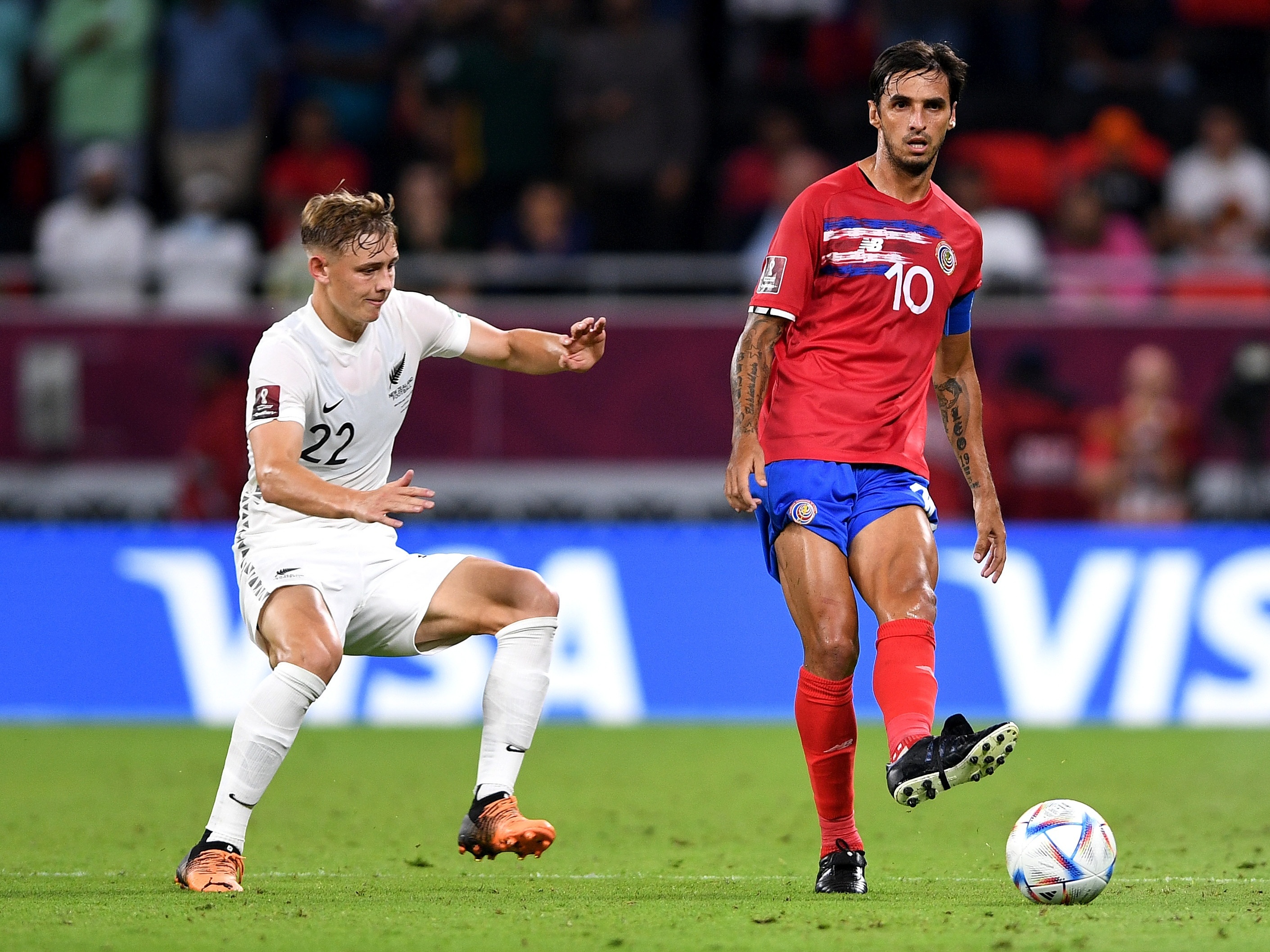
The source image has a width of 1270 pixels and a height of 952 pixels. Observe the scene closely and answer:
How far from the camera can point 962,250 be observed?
6.54m

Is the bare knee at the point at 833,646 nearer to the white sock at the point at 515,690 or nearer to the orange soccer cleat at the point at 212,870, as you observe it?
the white sock at the point at 515,690

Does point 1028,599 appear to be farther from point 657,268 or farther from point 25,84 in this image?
point 25,84

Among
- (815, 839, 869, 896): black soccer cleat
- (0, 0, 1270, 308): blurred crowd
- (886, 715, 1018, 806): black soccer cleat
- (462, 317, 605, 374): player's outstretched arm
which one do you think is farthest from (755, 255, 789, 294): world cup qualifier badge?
(0, 0, 1270, 308): blurred crowd

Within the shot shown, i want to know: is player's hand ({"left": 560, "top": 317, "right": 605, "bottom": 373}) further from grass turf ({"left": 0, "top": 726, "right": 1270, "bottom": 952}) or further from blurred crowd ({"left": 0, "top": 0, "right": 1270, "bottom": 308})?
blurred crowd ({"left": 0, "top": 0, "right": 1270, "bottom": 308})

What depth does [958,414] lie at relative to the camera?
6781 mm

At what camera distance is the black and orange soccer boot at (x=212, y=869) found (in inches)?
243

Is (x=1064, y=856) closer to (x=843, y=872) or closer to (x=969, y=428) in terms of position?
(x=843, y=872)

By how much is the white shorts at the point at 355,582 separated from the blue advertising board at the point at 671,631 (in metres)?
5.15

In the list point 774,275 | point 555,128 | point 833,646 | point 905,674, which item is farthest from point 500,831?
point 555,128

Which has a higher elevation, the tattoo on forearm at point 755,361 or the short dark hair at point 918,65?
the short dark hair at point 918,65

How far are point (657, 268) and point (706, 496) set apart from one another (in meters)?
1.59

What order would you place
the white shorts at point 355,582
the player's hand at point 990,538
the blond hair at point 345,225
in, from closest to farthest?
the blond hair at point 345,225, the white shorts at point 355,582, the player's hand at point 990,538

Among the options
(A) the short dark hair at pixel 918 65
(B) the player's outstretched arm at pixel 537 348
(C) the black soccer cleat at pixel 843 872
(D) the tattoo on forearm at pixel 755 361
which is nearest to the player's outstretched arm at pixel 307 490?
(B) the player's outstretched arm at pixel 537 348

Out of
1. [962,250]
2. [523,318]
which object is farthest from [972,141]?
[962,250]
